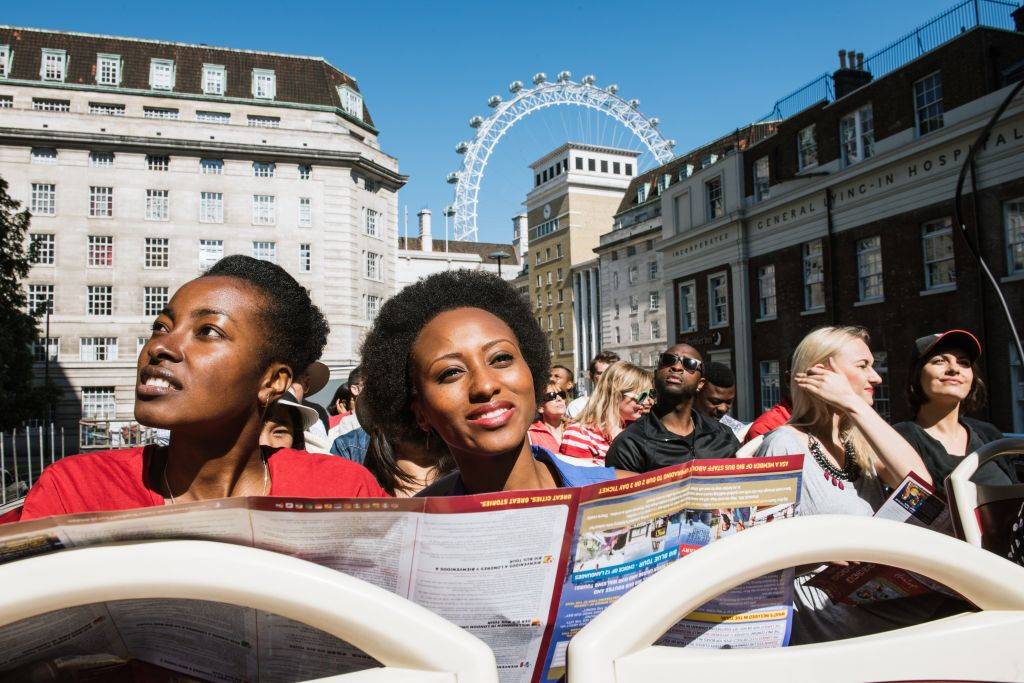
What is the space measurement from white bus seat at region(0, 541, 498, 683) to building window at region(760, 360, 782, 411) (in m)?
24.4

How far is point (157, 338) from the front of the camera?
1795 millimetres

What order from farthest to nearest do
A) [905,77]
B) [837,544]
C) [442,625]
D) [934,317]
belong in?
1. [905,77]
2. [934,317]
3. [837,544]
4. [442,625]

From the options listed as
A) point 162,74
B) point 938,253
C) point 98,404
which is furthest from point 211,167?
point 938,253

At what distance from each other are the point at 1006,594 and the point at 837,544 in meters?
0.39

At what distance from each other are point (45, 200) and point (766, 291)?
1379 inches

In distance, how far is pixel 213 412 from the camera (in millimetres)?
1775

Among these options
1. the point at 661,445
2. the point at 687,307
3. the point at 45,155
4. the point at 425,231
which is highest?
the point at 425,231

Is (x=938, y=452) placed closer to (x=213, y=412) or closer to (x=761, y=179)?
(x=213, y=412)

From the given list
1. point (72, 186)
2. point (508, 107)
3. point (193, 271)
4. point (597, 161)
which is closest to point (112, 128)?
point (72, 186)

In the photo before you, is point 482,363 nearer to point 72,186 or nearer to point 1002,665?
point 1002,665

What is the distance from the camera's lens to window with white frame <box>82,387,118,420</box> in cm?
3512

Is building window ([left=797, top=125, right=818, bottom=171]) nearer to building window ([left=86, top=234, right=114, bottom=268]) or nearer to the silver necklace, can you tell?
the silver necklace

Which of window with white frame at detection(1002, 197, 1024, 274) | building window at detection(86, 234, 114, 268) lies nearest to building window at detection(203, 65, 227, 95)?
building window at detection(86, 234, 114, 268)

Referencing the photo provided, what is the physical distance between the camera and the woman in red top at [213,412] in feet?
5.63
